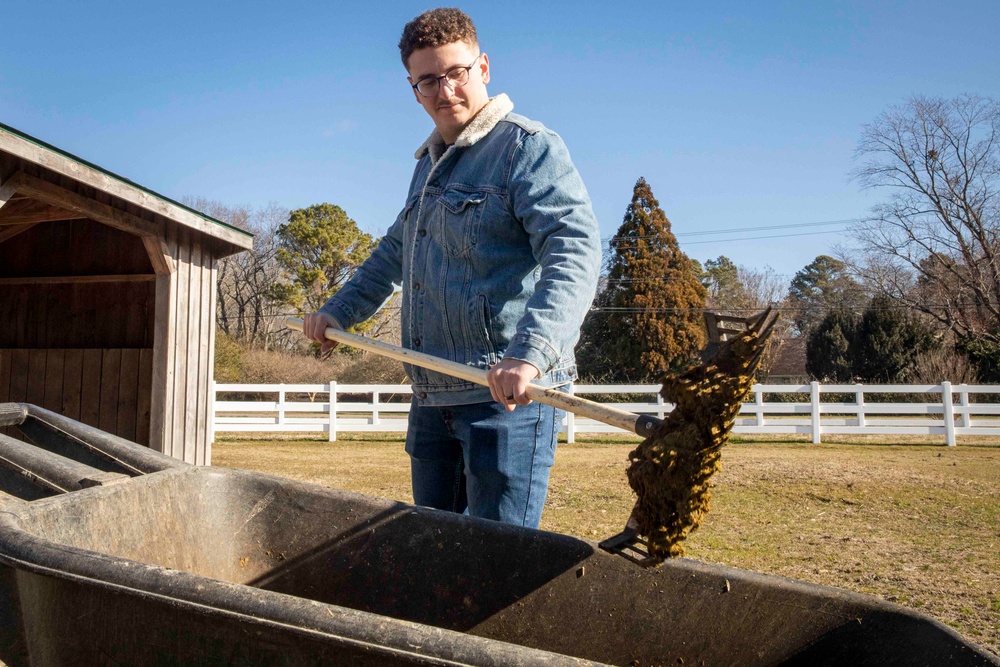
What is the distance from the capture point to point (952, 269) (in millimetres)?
24469

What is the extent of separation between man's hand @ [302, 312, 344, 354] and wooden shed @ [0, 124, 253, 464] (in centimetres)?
411

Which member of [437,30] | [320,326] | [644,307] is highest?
[644,307]

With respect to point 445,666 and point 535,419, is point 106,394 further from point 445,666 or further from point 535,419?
point 445,666

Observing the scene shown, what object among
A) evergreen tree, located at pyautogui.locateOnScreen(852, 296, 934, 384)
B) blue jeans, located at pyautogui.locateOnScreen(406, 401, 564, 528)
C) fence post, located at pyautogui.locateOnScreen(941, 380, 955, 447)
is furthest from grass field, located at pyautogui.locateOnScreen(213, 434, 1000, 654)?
evergreen tree, located at pyautogui.locateOnScreen(852, 296, 934, 384)

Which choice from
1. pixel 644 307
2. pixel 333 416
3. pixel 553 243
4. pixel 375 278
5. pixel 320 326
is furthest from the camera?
pixel 644 307

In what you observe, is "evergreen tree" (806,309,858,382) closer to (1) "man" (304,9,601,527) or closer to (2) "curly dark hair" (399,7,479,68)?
(1) "man" (304,9,601,527)

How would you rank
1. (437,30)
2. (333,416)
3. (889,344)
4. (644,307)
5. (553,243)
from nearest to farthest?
(553,243), (437,30), (333,416), (889,344), (644,307)

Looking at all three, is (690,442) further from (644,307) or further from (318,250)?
(318,250)

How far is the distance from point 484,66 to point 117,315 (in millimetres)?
6451

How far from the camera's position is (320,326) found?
265 centimetres

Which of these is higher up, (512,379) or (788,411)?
(512,379)

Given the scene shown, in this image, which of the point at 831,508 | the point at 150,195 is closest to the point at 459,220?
the point at 150,195

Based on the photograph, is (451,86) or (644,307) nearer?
(451,86)

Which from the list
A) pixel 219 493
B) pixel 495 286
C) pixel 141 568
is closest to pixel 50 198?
pixel 219 493
